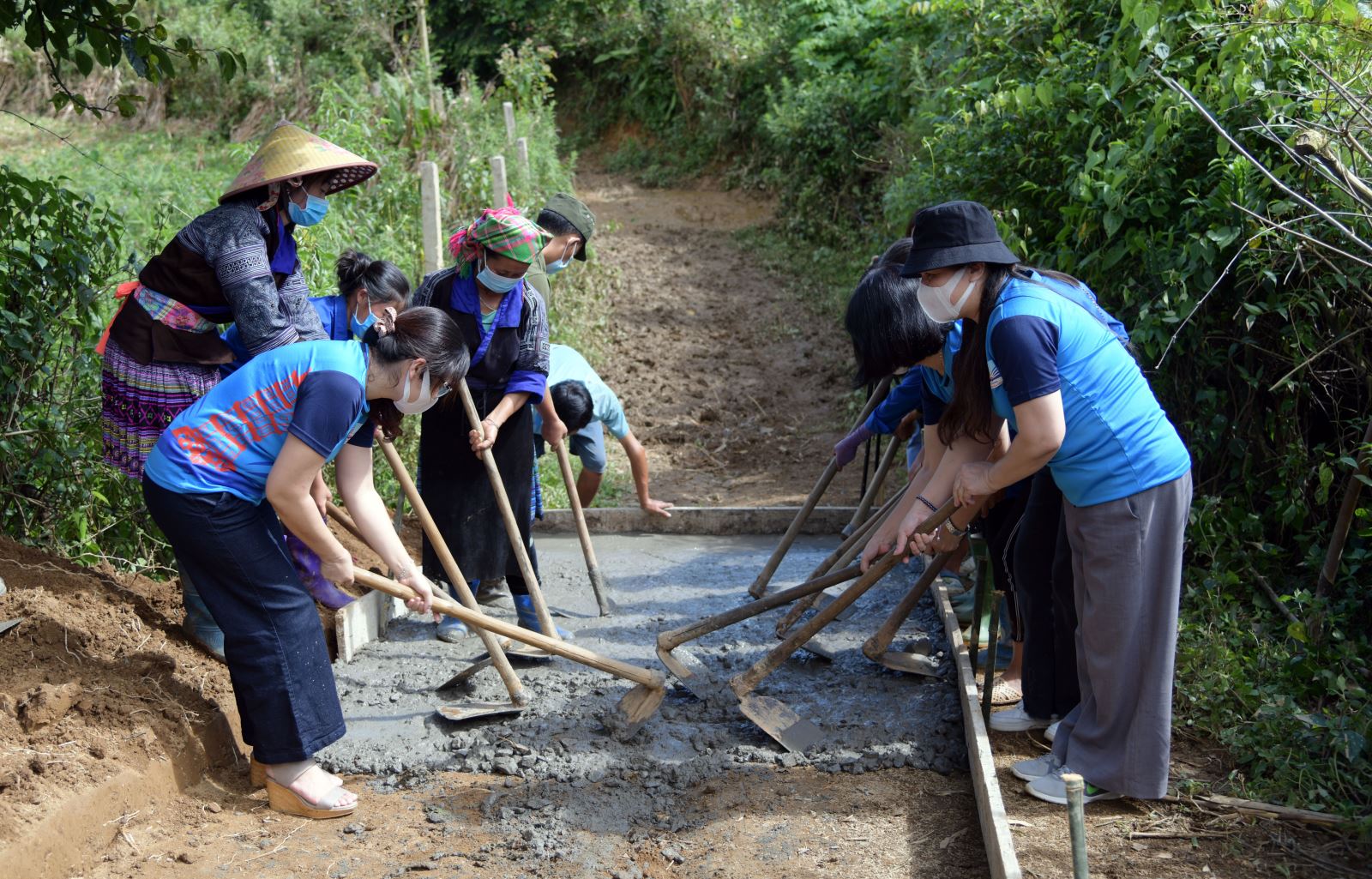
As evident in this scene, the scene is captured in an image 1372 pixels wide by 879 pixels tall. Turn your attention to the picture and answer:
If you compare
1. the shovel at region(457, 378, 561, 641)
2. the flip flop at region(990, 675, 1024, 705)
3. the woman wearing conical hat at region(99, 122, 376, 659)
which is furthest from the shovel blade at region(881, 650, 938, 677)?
the woman wearing conical hat at region(99, 122, 376, 659)

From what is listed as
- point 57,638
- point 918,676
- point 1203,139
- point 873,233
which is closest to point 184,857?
point 57,638

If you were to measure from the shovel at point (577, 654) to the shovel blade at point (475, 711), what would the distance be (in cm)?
29

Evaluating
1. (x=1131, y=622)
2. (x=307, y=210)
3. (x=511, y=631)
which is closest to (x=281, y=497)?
(x=511, y=631)

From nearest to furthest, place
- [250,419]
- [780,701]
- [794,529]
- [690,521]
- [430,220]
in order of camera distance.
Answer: [250,419] < [780,701] < [794,529] < [690,521] < [430,220]

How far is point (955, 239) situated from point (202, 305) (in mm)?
2496

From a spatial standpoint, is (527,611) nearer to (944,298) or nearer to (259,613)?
(259,613)

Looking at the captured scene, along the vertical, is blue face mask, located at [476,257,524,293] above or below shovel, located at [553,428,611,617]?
above

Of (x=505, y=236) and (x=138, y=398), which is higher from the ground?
(x=505, y=236)

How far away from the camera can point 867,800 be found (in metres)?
3.40

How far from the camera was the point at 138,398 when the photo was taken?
3.71 meters

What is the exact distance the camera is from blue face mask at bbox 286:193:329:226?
12.8 feet

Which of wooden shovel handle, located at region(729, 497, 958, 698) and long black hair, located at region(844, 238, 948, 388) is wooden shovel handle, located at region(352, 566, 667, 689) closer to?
wooden shovel handle, located at region(729, 497, 958, 698)

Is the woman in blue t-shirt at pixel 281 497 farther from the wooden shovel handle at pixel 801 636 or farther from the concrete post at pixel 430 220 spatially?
the concrete post at pixel 430 220

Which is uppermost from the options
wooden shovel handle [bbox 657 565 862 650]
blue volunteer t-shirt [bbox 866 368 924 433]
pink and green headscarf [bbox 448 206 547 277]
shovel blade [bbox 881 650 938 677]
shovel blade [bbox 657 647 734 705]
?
pink and green headscarf [bbox 448 206 547 277]
